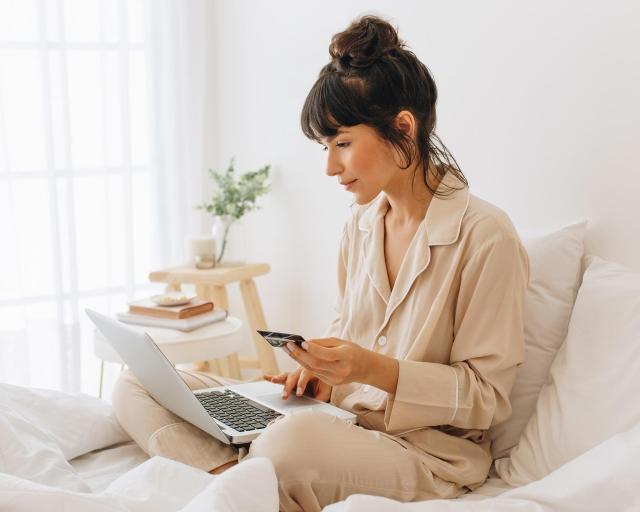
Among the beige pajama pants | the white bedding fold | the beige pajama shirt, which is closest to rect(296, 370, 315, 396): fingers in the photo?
the beige pajama shirt

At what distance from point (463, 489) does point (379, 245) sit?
0.53m

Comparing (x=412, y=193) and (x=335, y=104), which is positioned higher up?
(x=335, y=104)

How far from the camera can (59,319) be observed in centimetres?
306

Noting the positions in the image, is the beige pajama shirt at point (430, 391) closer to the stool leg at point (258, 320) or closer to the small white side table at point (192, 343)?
the small white side table at point (192, 343)

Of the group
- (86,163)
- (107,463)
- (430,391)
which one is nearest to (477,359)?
(430,391)

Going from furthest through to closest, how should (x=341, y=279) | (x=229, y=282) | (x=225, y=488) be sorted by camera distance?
1. (x=229, y=282)
2. (x=341, y=279)
3. (x=225, y=488)

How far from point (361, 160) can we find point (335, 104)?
12 centimetres

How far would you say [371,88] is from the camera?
1.67 m

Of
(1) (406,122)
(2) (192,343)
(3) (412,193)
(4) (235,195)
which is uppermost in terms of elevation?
(1) (406,122)

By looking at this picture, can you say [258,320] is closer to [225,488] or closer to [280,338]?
[280,338]

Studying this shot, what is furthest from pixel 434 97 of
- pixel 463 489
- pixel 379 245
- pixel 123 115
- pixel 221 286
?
pixel 123 115

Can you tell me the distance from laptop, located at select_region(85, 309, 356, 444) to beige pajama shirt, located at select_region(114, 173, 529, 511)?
45mm

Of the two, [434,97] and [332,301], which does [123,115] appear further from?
[434,97]

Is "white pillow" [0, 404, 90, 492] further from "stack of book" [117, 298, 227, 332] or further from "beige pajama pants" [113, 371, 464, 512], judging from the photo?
"stack of book" [117, 298, 227, 332]
